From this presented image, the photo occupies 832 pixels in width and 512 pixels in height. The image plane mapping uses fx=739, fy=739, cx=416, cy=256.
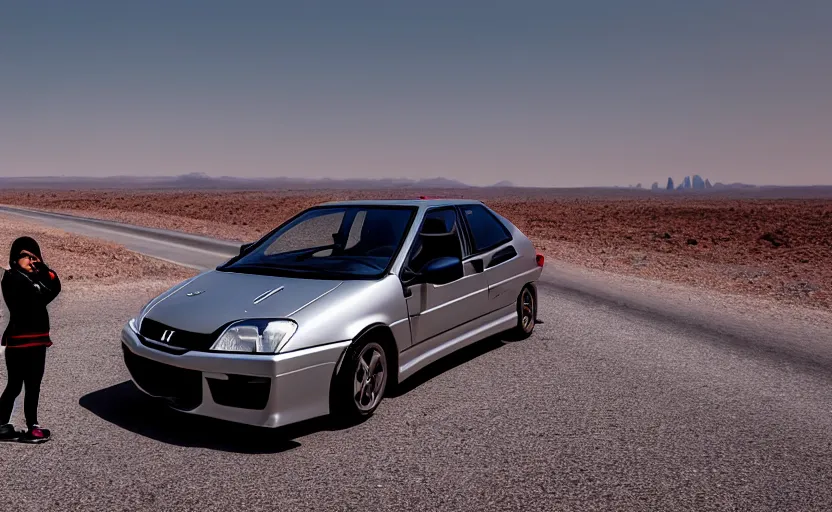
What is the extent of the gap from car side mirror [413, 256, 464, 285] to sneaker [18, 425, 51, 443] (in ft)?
9.11

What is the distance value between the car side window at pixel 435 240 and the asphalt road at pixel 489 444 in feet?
3.60

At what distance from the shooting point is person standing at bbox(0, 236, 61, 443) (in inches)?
178

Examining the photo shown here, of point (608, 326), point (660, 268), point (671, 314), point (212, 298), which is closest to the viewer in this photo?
point (212, 298)

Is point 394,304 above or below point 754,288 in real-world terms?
above

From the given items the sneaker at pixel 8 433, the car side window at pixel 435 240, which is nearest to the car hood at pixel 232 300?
the car side window at pixel 435 240

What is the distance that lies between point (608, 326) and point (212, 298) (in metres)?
5.50

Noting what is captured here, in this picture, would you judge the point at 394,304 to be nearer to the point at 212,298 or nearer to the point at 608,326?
the point at 212,298

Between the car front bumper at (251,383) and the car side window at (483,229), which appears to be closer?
the car front bumper at (251,383)

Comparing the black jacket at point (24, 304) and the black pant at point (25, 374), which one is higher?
the black jacket at point (24, 304)

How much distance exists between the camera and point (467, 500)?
Answer: 3.99 m

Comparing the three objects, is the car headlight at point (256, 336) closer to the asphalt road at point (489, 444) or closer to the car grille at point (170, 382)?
the car grille at point (170, 382)

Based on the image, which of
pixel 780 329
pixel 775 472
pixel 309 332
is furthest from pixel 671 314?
pixel 309 332

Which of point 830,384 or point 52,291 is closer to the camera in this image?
point 52,291

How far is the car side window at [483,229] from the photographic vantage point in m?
7.04
